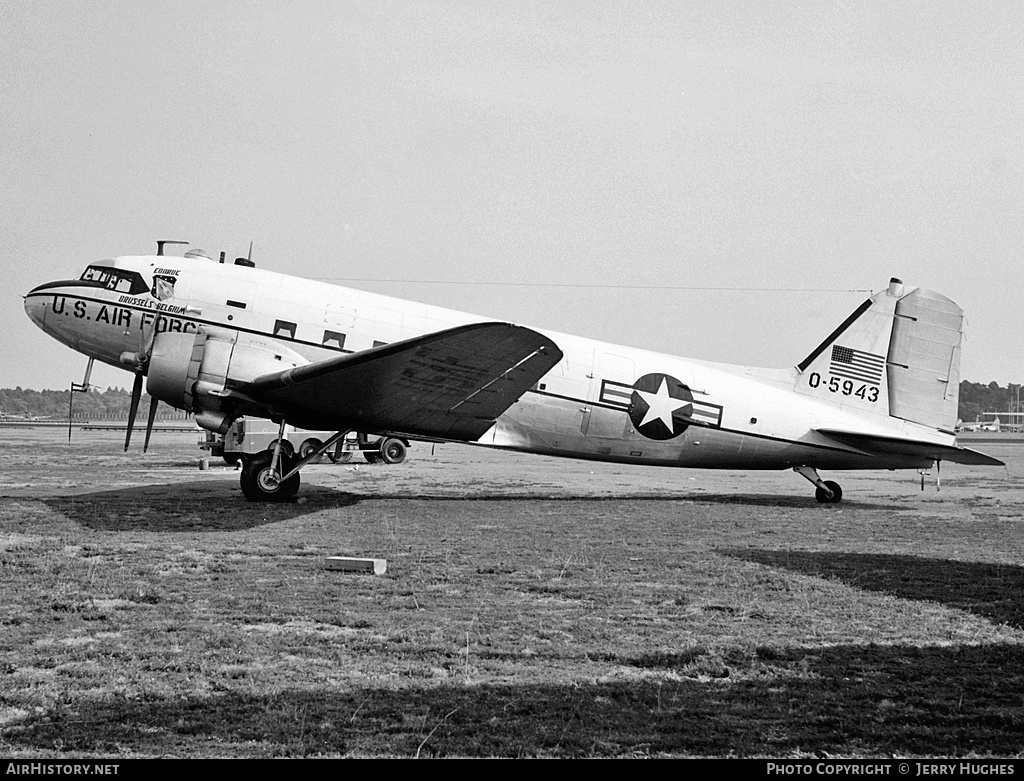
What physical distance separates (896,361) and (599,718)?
49.5ft

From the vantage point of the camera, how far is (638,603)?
7.09 meters

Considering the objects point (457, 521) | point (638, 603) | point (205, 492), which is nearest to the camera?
point (638, 603)

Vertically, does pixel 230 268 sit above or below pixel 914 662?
above

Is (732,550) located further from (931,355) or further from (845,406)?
(931,355)

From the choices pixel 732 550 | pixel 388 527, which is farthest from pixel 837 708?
pixel 388 527

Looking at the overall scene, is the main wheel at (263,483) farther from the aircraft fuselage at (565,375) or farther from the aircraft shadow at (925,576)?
the aircraft shadow at (925,576)

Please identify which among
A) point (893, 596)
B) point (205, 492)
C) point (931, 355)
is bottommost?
point (205, 492)

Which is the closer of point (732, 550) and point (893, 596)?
point (893, 596)

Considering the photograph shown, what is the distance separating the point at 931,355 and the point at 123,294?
1528 centimetres

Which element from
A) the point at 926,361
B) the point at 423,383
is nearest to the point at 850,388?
the point at 926,361

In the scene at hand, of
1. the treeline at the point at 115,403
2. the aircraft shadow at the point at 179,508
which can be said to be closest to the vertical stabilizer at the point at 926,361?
the aircraft shadow at the point at 179,508

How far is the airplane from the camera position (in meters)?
13.2

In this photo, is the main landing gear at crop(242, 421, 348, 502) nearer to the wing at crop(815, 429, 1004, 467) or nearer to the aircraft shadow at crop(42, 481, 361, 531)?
the aircraft shadow at crop(42, 481, 361, 531)

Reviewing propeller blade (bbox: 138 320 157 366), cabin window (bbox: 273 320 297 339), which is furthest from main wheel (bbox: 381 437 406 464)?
propeller blade (bbox: 138 320 157 366)
